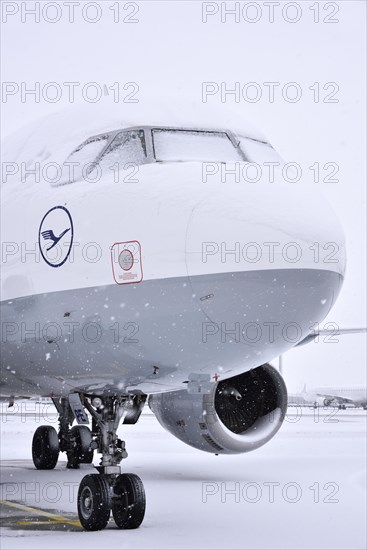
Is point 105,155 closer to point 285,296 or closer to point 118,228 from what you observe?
point 118,228

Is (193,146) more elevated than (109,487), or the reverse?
(193,146)

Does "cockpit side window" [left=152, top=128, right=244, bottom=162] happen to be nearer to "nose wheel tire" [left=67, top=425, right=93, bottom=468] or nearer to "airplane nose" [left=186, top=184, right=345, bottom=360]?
"airplane nose" [left=186, top=184, right=345, bottom=360]

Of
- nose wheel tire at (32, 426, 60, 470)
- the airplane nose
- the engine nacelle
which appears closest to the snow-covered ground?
nose wheel tire at (32, 426, 60, 470)

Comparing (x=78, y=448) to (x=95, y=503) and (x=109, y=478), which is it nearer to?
(x=109, y=478)

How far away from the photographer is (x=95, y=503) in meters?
6.51

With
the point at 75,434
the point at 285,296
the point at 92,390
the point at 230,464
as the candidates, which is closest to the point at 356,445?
the point at 230,464

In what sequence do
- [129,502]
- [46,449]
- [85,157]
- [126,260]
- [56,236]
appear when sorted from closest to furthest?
[126,260], [56,236], [85,157], [129,502], [46,449]

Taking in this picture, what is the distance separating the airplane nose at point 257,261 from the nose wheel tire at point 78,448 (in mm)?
8125

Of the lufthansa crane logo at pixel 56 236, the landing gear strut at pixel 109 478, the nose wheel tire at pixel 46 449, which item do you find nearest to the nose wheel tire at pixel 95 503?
the landing gear strut at pixel 109 478

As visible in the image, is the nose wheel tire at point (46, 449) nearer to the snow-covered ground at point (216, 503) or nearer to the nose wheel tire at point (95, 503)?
the snow-covered ground at point (216, 503)

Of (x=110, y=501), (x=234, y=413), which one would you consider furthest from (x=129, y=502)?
(x=234, y=413)

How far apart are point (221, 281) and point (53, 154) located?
2063 millimetres

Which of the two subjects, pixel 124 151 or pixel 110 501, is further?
pixel 110 501

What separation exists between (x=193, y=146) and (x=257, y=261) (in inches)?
50.8
